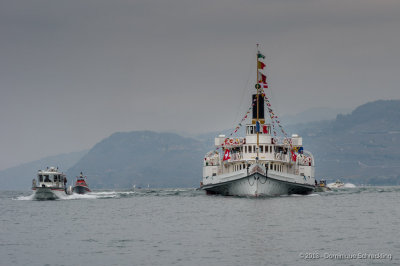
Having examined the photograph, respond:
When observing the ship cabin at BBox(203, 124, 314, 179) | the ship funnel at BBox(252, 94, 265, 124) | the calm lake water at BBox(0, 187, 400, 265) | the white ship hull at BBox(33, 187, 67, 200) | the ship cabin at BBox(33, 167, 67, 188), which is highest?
the ship funnel at BBox(252, 94, 265, 124)

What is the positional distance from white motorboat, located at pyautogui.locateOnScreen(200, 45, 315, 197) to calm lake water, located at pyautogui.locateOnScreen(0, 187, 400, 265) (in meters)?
20.7

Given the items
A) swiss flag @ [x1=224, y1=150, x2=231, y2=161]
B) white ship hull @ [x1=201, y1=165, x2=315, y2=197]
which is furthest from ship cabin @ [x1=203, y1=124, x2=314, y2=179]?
white ship hull @ [x1=201, y1=165, x2=315, y2=197]

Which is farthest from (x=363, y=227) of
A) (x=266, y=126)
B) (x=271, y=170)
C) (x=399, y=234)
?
(x=266, y=126)

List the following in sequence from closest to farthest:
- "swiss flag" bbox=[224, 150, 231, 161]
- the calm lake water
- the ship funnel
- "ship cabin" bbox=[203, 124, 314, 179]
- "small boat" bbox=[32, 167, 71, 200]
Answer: the calm lake water, "small boat" bbox=[32, 167, 71, 200], "ship cabin" bbox=[203, 124, 314, 179], the ship funnel, "swiss flag" bbox=[224, 150, 231, 161]

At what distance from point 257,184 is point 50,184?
34.6 meters

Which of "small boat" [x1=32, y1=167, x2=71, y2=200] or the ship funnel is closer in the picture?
"small boat" [x1=32, y1=167, x2=71, y2=200]

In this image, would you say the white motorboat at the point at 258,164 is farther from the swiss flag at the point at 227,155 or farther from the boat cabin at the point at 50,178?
the boat cabin at the point at 50,178

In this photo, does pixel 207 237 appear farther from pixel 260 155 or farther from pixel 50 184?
pixel 50 184

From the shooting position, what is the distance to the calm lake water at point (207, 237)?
48.8 m

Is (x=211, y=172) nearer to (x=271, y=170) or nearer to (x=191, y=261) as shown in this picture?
(x=271, y=170)

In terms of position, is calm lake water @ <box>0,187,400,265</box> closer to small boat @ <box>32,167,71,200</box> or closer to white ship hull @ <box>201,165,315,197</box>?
white ship hull @ <box>201,165,315,197</box>

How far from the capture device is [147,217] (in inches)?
3253

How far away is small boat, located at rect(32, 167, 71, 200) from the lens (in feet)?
391

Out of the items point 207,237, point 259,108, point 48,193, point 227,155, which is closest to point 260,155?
point 227,155
